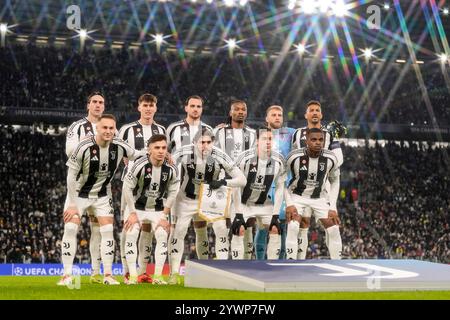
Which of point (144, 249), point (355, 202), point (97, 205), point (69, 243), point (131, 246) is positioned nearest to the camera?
point (69, 243)

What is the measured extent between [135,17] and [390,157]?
12.7 m

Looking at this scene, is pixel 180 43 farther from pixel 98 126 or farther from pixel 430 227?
pixel 98 126

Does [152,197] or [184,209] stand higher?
[152,197]

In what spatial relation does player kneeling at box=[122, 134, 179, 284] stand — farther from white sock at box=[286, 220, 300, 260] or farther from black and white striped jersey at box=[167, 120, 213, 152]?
white sock at box=[286, 220, 300, 260]

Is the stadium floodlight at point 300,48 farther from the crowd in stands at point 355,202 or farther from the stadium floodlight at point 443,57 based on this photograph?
the stadium floodlight at point 443,57

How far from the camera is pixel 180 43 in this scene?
35375 millimetres

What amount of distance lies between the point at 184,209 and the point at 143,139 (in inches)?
49.4

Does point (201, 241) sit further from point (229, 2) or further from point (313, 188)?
point (229, 2)

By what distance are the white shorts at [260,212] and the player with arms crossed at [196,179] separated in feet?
1.72

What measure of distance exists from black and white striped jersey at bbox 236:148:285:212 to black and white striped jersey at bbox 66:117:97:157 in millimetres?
2212

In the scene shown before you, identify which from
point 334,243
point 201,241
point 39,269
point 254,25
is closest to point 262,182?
point 201,241

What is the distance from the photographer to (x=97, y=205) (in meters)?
10.7
